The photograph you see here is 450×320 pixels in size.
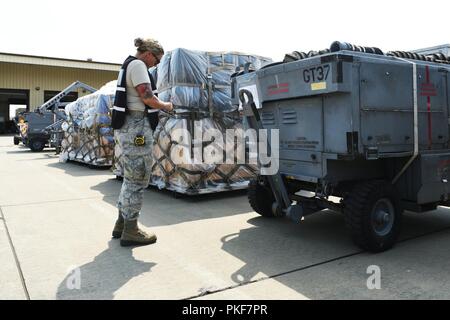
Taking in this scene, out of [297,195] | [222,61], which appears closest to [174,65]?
[222,61]

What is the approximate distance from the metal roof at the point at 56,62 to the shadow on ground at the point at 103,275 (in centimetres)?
3307

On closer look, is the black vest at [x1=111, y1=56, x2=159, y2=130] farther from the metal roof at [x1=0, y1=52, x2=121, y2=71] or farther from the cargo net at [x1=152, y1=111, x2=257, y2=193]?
the metal roof at [x1=0, y1=52, x2=121, y2=71]

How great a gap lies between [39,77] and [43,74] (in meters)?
0.47

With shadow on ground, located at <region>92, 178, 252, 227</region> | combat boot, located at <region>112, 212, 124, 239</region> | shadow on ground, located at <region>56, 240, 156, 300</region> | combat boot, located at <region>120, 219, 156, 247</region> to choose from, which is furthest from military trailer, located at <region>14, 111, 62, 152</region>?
shadow on ground, located at <region>56, 240, 156, 300</region>

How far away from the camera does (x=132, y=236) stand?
4.17m

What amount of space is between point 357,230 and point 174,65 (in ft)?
14.5

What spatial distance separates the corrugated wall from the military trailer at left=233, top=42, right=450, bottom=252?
3527 centimetres

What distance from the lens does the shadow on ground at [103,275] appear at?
3022mm

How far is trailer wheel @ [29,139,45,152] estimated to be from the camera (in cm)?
2050

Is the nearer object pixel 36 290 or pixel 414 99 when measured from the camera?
pixel 36 290

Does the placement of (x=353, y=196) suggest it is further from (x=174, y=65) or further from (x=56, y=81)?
(x=56, y=81)

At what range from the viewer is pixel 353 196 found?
3881mm

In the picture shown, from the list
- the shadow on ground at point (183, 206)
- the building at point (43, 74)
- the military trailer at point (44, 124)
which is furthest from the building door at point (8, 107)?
the shadow on ground at point (183, 206)
